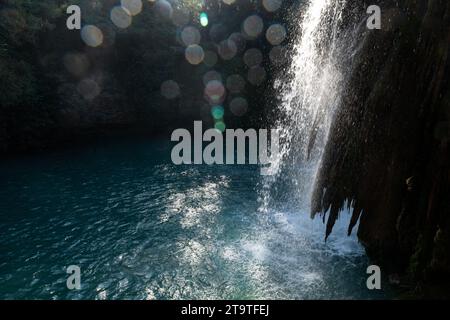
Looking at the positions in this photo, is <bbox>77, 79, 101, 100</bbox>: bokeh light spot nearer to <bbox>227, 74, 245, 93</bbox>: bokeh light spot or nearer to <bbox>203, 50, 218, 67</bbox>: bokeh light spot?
<bbox>203, 50, 218, 67</bbox>: bokeh light spot

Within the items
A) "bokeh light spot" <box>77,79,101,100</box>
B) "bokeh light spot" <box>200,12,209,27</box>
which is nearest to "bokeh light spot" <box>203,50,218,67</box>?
"bokeh light spot" <box>200,12,209,27</box>

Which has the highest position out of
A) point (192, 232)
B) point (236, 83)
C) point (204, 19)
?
point (204, 19)

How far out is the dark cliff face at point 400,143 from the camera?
6.98m

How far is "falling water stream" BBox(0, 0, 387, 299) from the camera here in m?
8.77

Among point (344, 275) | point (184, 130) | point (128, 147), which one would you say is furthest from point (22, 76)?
point (344, 275)

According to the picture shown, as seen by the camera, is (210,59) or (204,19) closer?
(210,59)

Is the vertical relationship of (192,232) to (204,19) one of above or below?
below

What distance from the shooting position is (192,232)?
464 inches

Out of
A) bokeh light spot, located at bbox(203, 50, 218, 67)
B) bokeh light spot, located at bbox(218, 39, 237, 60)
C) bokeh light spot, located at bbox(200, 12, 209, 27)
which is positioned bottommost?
bokeh light spot, located at bbox(203, 50, 218, 67)

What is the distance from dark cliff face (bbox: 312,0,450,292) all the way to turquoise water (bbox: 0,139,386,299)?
167 centimetres

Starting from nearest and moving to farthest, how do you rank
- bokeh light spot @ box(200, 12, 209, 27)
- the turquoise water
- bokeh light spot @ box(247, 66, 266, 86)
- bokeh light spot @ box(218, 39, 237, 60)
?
the turquoise water → bokeh light spot @ box(247, 66, 266, 86) → bokeh light spot @ box(218, 39, 237, 60) → bokeh light spot @ box(200, 12, 209, 27)

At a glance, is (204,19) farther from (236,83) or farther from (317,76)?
(317,76)

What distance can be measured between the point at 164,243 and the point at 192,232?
3.84 feet

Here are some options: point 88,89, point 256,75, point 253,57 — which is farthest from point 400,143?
point 253,57
